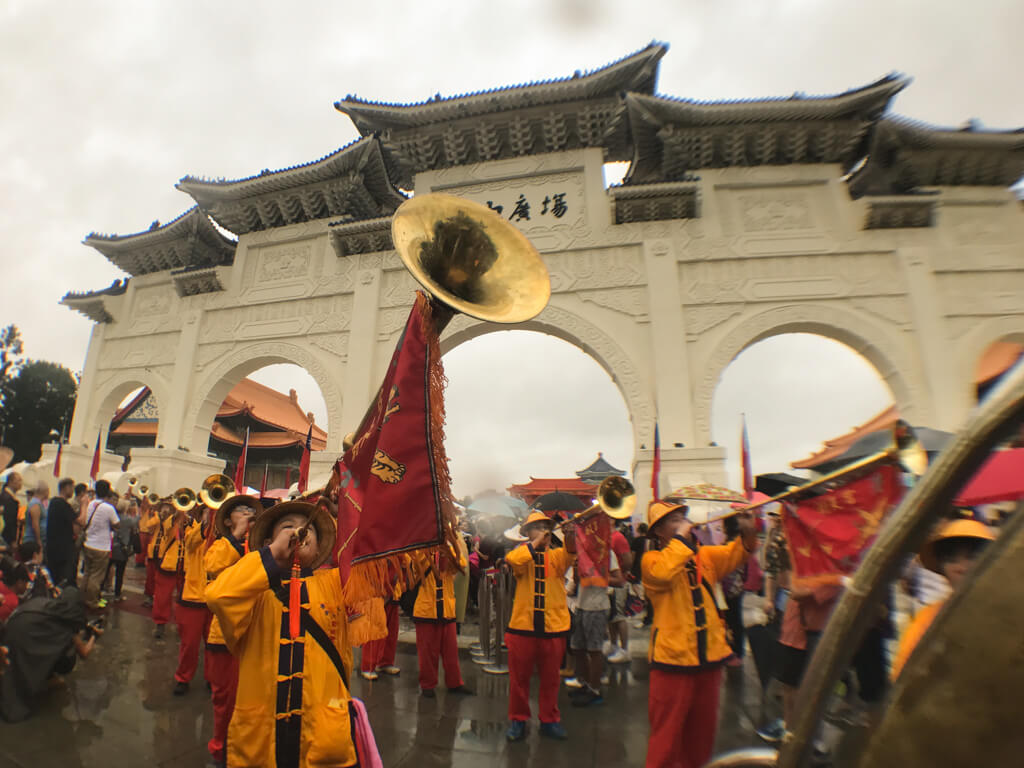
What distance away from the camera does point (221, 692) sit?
3.36m

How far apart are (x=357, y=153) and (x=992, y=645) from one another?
42.2ft

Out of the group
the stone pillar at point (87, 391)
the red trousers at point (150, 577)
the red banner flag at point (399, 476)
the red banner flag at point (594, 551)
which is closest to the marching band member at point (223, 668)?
the red banner flag at point (399, 476)

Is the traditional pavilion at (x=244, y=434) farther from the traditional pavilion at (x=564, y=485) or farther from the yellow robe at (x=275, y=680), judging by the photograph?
the yellow robe at (x=275, y=680)

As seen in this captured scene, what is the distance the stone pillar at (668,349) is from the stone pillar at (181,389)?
10981 mm

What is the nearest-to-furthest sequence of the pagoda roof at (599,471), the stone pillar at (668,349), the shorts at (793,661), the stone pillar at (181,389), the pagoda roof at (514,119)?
1. the shorts at (793,661)
2. the stone pillar at (668,349)
3. the pagoda roof at (514,119)
4. the stone pillar at (181,389)
5. the pagoda roof at (599,471)

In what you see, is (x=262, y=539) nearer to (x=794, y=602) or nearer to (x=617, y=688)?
(x=794, y=602)

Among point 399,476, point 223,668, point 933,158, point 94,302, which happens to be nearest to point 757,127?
point 933,158

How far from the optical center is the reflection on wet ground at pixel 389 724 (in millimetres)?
3402

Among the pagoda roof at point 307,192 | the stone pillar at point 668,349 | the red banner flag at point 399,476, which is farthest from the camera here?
the pagoda roof at point 307,192

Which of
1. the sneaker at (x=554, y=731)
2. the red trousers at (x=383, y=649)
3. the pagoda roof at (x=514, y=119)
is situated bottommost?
the sneaker at (x=554, y=731)

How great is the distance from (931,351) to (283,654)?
35.6 ft

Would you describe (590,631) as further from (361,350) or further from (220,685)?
(361,350)

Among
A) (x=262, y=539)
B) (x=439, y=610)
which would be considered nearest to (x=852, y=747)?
(x=262, y=539)

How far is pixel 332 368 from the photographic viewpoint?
35.9ft
